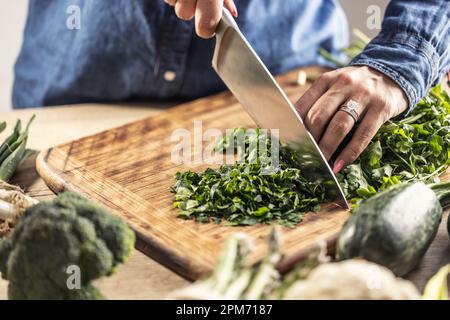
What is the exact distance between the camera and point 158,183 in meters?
1.95

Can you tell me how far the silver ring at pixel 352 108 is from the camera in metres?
1.84

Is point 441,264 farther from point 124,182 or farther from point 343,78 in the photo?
point 124,182

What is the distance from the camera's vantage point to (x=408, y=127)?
1.98 metres

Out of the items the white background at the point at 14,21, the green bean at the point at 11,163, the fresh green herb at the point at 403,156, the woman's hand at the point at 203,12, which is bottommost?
the white background at the point at 14,21

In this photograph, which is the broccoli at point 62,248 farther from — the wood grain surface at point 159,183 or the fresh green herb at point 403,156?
the fresh green herb at point 403,156

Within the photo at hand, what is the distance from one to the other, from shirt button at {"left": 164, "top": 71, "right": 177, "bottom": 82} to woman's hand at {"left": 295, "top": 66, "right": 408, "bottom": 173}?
83 cm

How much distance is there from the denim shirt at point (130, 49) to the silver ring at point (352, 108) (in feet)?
2.99

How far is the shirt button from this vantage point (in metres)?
2.63

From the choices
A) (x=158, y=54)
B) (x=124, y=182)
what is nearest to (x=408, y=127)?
(x=124, y=182)

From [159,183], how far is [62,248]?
28.2 inches

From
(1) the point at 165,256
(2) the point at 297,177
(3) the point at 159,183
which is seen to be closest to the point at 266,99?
(2) the point at 297,177

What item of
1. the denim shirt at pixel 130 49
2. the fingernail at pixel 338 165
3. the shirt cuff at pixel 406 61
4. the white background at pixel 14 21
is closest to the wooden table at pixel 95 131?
the denim shirt at pixel 130 49

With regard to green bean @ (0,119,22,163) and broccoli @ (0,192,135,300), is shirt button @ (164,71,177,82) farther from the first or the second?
broccoli @ (0,192,135,300)

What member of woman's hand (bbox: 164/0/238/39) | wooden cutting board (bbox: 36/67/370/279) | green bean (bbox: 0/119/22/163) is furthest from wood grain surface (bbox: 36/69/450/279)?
woman's hand (bbox: 164/0/238/39)
